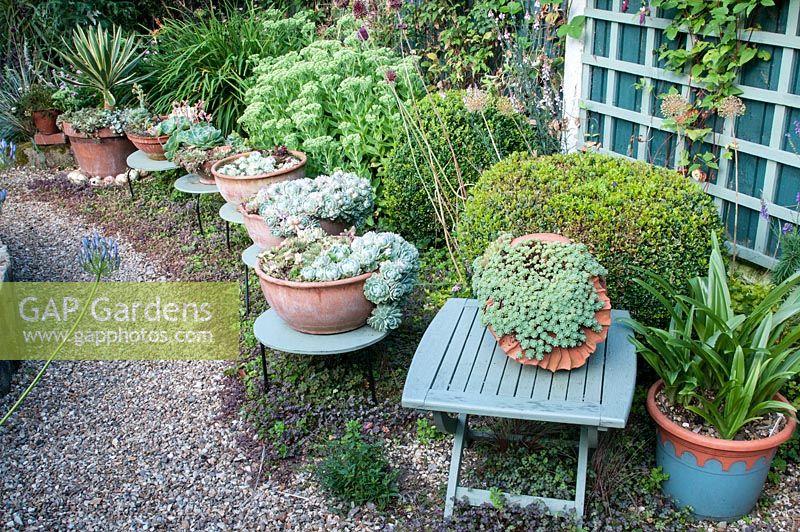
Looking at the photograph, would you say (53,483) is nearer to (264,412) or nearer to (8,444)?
(8,444)

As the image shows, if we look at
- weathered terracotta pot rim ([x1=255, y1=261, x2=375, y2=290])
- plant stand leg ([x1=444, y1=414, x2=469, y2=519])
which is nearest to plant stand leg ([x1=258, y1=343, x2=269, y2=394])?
weathered terracotta pot rim ([x1=255, y1=261, x2=375, y2=290])

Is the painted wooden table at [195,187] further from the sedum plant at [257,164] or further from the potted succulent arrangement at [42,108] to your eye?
the potted succulent arrangement at [42,108]

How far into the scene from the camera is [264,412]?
3.55 metres

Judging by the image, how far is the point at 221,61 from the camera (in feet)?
22.0

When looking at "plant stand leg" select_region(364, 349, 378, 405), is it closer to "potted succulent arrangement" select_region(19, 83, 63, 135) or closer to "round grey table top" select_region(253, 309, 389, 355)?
"round grey table top" select_region(253, 309, 389, 355)

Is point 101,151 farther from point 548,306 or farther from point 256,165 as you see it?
point 548,306

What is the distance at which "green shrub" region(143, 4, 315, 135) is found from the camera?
6.54 meters

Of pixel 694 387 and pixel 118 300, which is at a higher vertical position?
pixel 694 387

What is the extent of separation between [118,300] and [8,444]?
59.1 inches

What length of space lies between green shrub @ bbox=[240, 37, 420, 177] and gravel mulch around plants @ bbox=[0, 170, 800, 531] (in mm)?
1690

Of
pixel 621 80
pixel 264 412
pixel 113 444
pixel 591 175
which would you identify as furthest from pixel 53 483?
pixel 621 80

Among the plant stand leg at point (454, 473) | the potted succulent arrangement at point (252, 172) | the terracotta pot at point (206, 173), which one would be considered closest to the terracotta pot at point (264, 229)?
the potted succulent arrangement at point (252, 172)

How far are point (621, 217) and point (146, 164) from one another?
4.12 m

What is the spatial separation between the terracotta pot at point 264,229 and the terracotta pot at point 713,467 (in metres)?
1.99
